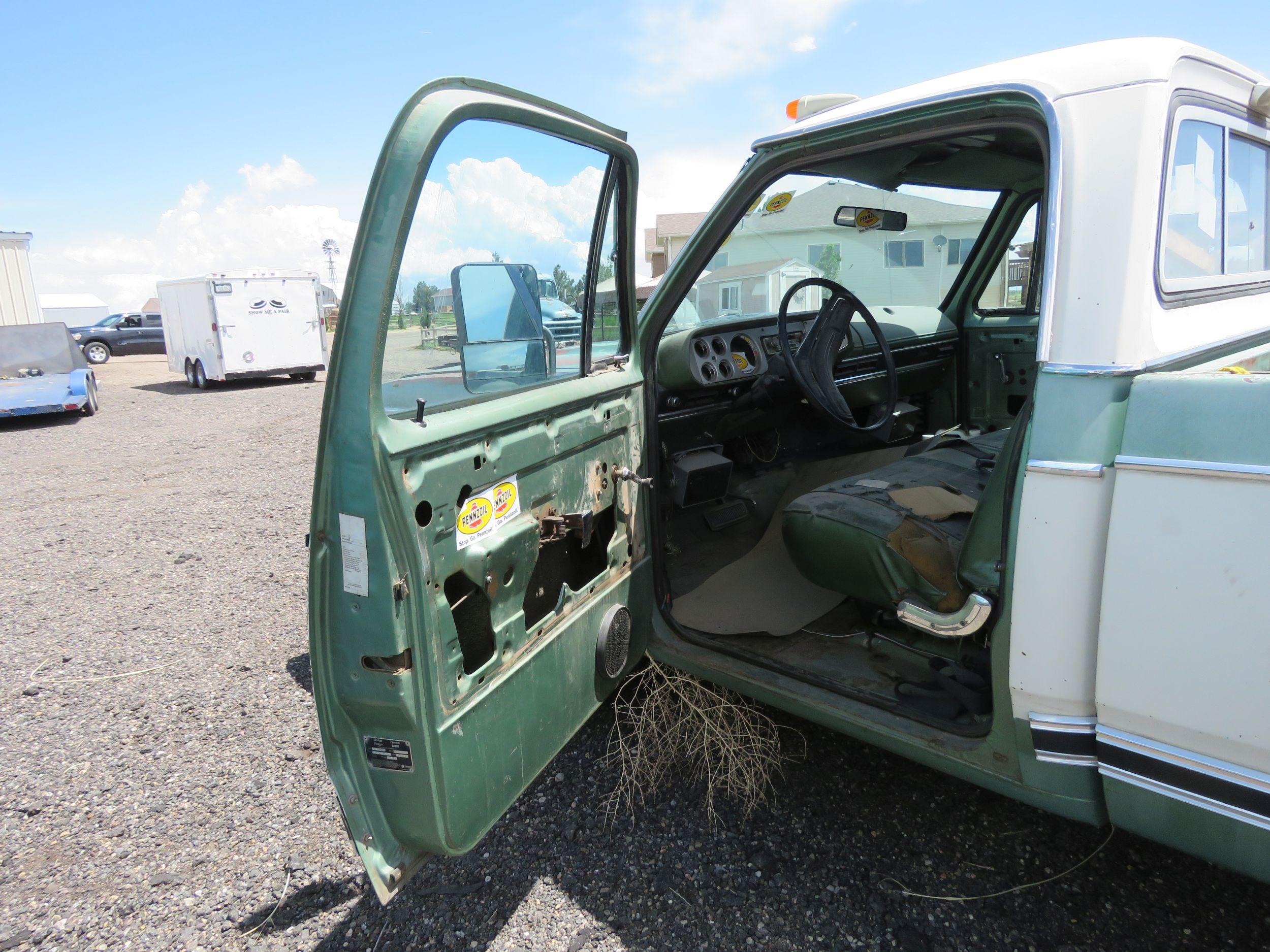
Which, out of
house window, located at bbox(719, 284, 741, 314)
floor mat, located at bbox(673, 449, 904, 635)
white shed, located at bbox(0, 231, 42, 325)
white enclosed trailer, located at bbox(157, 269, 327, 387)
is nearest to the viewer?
floor mat, located at bbox(673, 449, 904, 635)

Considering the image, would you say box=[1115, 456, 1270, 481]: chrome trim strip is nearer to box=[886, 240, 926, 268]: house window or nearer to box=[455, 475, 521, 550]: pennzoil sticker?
box=[455, 475, 521, 550]: pennzoil sticker

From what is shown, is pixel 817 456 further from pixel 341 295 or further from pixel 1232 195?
pixel 341 295

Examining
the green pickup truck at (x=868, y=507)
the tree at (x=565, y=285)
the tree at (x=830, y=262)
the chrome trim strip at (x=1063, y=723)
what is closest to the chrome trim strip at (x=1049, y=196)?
the green pickup truck at (x=868, y=507)

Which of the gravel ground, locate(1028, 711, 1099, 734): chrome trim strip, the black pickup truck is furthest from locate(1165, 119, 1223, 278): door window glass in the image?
the black pickup truck

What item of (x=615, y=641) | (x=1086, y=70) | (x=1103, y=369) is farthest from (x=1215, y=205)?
(x=615, y=641)

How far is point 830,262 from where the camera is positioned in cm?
355

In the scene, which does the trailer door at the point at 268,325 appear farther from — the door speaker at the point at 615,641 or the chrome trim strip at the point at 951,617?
the chrome trim strip at the point at 951,617

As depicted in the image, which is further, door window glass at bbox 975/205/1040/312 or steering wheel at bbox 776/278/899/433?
door window glass at bbox 975/205/1040/312

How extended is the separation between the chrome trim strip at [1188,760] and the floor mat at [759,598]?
1.25m

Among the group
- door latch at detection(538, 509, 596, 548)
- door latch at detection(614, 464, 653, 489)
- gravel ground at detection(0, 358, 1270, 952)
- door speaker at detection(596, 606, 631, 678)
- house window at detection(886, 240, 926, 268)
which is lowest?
gravel ground at detection(0, 358, 1270, 952)

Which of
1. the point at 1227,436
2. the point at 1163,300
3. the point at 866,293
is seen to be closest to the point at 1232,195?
the point at 1163,300

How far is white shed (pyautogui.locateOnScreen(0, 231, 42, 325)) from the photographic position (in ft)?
68.7

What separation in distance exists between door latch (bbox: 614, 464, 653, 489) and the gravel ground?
106 centimetres

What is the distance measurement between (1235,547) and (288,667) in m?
3.54
